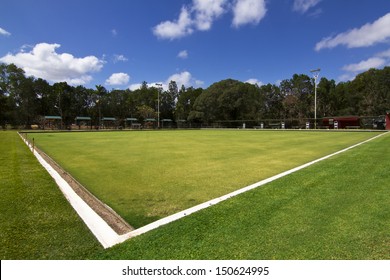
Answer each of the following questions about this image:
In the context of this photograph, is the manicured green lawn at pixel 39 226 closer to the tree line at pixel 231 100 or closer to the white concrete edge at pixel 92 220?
the white concrete edge at pixel 92 220

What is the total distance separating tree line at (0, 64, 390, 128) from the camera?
2842 inches

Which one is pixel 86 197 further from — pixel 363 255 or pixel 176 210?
pixel 363 255

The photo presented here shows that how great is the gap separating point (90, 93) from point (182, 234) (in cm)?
9827

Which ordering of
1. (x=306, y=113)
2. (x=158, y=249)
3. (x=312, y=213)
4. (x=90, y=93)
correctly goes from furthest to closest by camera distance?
(x=90, y=93) < (x=306, y=113) < (x=312, y=213) < (x=158, y=249)

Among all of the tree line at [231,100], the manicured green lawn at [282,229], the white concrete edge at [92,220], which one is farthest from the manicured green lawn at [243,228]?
the tree line at [231,100]

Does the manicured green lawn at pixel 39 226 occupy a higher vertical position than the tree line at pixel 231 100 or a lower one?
lower

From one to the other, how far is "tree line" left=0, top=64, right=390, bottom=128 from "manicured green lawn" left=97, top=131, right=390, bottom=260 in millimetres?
65398

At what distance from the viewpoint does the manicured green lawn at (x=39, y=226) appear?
340cm

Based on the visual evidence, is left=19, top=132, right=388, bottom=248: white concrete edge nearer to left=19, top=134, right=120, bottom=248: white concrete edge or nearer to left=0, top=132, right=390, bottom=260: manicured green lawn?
left=19, top=134, right=120, bottom=248: white concrete edge

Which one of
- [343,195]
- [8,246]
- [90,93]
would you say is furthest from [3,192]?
[90,93]

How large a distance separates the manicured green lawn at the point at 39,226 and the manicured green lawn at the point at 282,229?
0.53 metres

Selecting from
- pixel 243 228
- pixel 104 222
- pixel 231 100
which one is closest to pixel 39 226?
pixel 104 222

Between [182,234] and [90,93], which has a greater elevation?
[90,93]

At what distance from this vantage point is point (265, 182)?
680cm
